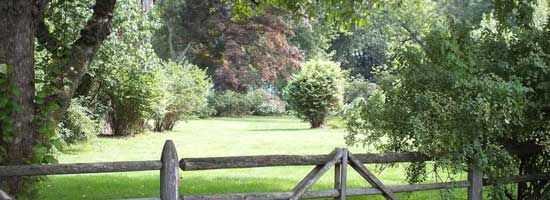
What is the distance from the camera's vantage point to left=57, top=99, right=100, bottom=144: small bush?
1741 cm

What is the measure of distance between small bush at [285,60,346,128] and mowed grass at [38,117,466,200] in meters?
3.37

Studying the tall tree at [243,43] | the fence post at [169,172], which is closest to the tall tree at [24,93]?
the fence post at [169,172]

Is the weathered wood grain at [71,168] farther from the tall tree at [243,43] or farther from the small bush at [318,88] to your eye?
the tall tree at [243,43]

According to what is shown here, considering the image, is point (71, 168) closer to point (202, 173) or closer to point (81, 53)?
point (81, 53)

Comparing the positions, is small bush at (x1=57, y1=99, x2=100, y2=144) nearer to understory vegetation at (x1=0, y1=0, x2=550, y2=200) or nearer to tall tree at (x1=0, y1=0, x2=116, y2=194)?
understory vegetation at (x1=0, y1=0, x2=550, y2=200)

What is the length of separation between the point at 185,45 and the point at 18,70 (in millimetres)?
44440

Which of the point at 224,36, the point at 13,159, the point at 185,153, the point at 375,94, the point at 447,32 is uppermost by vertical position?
the point at 224,36

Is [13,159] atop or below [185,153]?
atop

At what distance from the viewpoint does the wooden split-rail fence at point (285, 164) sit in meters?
5.78

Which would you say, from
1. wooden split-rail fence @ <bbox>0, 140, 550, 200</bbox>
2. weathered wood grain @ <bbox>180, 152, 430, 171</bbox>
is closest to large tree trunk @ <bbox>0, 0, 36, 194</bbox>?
wooden split-rail fence @ <bbox>0, 140, 550, 200</bbox>

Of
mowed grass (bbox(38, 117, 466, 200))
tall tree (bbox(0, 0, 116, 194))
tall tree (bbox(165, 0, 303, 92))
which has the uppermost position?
tall tree (bbox(165, 0, 303, 92))

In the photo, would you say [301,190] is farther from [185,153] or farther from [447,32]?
[185,153]

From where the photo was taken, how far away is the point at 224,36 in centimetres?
4759

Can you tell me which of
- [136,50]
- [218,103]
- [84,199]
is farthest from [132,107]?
[218,103]
